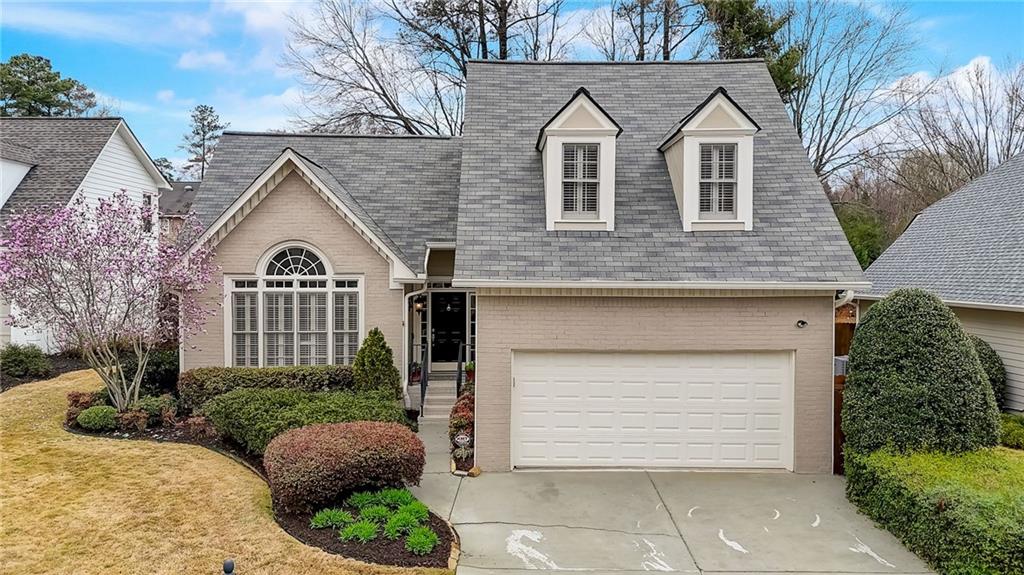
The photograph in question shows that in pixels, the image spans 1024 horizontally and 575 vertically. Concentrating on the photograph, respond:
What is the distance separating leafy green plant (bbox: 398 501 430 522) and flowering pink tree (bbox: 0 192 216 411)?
7.18 metres

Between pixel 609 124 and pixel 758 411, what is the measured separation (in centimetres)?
574

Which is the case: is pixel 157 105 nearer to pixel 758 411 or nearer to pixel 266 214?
pixel 266 214

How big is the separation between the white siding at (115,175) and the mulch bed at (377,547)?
1821cm

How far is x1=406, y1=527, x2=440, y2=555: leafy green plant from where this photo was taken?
21.3 ft

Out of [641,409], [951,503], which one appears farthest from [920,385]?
[641,409]

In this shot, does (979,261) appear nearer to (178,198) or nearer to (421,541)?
(421,541)

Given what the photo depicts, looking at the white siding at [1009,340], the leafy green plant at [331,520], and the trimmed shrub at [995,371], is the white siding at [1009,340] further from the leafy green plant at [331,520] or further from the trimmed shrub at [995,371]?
the leafy green plant at [331,520]

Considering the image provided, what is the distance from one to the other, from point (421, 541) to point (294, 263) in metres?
7.94

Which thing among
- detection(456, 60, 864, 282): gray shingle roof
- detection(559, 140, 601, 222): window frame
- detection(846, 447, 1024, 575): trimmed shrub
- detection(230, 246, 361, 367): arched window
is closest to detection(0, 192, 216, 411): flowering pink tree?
detection(230, 246, 361, 367): arched window

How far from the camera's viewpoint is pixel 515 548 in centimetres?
686

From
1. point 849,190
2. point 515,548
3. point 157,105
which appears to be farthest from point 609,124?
point 849,190

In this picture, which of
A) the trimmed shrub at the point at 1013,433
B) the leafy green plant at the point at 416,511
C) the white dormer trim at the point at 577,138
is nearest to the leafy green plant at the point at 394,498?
the leafy green plant at the point at 416,511

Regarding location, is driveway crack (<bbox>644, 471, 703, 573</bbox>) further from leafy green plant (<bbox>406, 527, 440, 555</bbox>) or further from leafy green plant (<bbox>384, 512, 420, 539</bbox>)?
leafy green plant (<bbox>384, 512, 420, 539</bbox>)

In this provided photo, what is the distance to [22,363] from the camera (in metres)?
15.5
